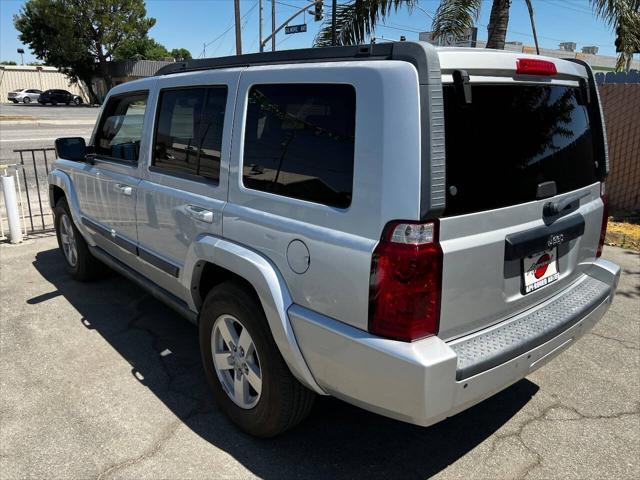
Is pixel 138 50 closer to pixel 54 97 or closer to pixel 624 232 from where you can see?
pixel 54 97

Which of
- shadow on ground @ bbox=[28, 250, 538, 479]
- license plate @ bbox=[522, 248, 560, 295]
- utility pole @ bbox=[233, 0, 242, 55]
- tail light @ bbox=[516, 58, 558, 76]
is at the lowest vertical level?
shadow on ground @ bbox=[28, 250, 538, 479]

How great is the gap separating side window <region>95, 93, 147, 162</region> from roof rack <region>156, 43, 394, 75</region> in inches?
24.9

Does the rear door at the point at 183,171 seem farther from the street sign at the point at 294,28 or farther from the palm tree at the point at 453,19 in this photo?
the street sign at the point at 294,28

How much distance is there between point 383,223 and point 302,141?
2.14 feet

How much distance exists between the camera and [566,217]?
9.00ft

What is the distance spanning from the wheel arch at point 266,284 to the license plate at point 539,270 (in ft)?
3.72

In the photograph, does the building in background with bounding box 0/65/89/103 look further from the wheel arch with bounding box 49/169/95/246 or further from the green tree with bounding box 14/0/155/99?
the wheel arch with bounding box 49/169/95/246

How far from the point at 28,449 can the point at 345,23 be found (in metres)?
7.54

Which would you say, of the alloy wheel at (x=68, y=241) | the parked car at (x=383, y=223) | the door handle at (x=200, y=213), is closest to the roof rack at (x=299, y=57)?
the parked car at (x=383, y=223)

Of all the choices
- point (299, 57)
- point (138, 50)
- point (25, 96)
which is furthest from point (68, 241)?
point (138, 50)

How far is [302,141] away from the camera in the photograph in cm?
247

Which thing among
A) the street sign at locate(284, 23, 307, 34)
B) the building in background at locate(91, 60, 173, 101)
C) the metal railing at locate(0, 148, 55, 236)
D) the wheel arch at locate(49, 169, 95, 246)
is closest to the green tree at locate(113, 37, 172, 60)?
the building in background at locate(91, 60, 173, 101)

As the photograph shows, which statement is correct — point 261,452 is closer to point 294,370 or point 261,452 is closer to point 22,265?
point 294,370

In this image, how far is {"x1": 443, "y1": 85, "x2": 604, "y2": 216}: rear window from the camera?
2.14 metres
